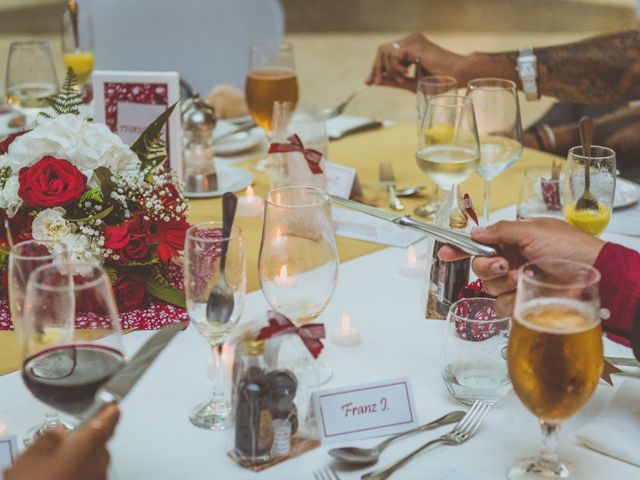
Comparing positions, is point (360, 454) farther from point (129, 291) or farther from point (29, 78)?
point (29, 78)

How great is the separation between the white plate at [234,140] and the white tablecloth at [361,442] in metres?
0.90

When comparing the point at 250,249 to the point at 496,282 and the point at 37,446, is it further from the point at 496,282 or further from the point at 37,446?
the point at 37,446

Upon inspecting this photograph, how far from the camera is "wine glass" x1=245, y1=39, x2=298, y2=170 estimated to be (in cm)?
212

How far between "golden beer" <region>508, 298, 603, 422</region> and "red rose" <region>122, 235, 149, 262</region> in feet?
2.21

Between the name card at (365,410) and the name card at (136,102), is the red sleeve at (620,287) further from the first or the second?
the name card at (136,102)

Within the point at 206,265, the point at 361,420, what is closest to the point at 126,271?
the point at 206,265

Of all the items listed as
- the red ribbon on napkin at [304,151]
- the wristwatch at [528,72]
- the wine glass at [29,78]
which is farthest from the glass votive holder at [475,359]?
the wine glass at [29,78]

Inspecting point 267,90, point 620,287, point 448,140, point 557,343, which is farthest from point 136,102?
point 557,343

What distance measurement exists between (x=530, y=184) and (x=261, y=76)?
30.0 inches

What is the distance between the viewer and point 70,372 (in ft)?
3.07

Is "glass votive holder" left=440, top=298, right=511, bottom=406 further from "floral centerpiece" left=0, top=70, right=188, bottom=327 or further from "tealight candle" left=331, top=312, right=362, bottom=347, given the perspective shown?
"floral centerpiece" left=0, top=70, right=188, bottom=327

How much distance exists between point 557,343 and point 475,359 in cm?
24

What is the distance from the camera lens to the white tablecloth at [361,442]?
39.9 inches

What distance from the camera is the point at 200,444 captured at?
1.06 metres
